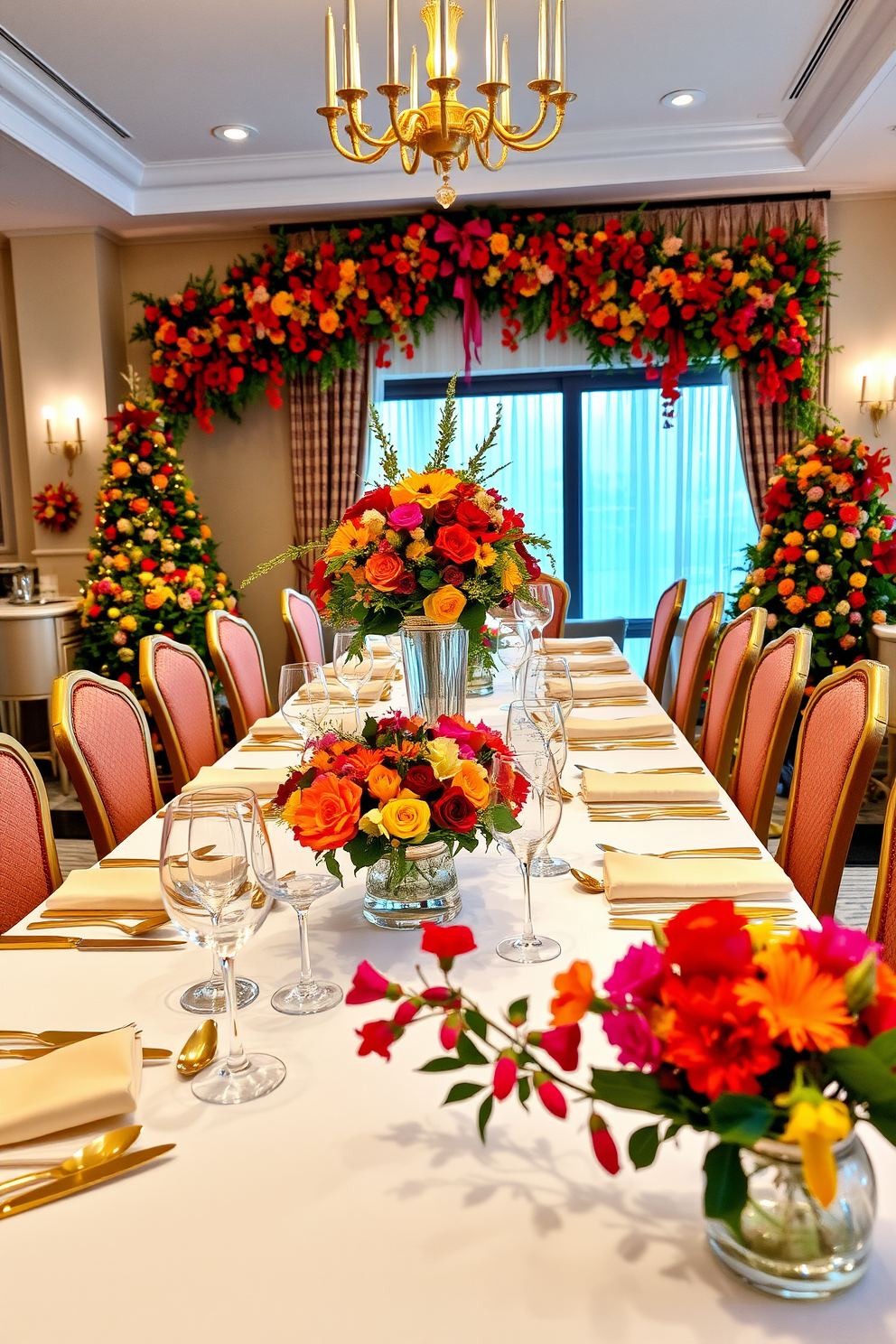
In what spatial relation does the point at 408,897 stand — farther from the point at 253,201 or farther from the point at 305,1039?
the point at 253,201

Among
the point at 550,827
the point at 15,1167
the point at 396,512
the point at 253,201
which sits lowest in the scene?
the point at 15,1167

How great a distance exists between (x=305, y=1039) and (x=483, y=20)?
12.0 feet

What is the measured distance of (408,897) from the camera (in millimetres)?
1389

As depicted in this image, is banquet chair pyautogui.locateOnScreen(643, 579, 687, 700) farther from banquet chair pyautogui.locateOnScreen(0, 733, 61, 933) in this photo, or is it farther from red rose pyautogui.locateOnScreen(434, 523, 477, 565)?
banquet chair pyautogui.locateOnScreen(0, 733, 61, 933)

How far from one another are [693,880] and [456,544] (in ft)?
2.12

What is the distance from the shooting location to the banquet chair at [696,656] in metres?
3.16

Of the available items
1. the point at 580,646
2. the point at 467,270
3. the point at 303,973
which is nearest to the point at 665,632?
the point at 580,646

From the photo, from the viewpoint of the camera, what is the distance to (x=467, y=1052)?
2.54ft

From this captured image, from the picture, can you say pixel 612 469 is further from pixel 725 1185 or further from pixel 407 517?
pixel 725 1185

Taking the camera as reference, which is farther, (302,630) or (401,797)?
(302,630)

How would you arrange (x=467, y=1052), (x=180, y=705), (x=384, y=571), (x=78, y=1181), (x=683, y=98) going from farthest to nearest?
1. (x=683, y=98)
2. (x=180, y=705)
3. (x=384, y=571)
4. (x=78, y=1181)
5. (x=467, y=1052)

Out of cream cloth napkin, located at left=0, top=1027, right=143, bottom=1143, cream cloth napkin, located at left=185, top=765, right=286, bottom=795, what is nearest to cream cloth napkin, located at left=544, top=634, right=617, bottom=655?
cream cloth napkin, located at left=185, top=765, right=286, bottom=795

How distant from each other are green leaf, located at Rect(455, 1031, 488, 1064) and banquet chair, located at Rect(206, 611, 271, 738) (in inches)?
88.1

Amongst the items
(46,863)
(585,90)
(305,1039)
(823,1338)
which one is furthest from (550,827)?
(585,90)
